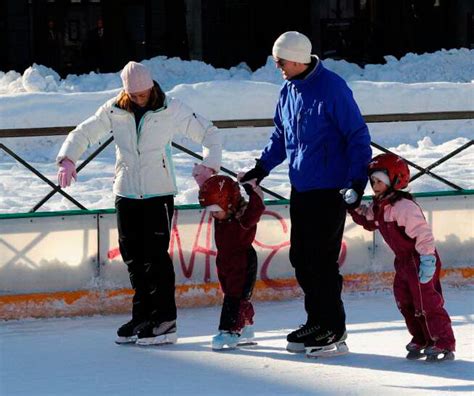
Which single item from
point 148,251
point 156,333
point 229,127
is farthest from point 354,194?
point 229,127

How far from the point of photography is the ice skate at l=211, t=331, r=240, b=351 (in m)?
6.43

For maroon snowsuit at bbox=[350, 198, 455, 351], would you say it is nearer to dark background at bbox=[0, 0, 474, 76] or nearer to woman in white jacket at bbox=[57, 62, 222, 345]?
woman in white jacket at bbox=[57, 62, 222, 345]

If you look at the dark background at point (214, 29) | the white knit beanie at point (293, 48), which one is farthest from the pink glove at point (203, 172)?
the dark background at point (214, 29)

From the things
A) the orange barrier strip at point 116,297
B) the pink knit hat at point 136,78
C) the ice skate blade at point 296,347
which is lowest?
the orange barrier strip at point 116,297

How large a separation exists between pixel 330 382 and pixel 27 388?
55.2 inches

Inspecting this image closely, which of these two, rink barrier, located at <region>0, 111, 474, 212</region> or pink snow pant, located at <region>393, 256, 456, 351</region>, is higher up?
rink barrier, located at <region>0, 111, 474, 212</region>

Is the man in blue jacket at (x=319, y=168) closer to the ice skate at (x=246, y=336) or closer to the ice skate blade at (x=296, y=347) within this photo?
the ice skate blade at (x=296, y=347)

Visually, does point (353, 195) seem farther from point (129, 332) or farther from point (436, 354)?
point (129, 332)

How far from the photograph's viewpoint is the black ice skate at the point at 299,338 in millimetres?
6270

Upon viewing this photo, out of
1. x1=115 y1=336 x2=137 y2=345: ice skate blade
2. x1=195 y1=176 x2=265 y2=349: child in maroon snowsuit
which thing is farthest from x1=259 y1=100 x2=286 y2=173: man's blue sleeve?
x1=115 y1=336 x2=137 y2=345: ice skate blade

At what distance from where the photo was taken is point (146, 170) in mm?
6379

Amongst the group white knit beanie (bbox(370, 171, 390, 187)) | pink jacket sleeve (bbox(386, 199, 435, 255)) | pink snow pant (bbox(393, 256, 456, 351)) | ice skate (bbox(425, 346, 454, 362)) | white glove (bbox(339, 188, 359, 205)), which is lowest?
ice skate (bbox(425, 346, 454, 362))

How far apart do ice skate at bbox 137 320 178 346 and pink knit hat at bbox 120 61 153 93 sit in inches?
48.7

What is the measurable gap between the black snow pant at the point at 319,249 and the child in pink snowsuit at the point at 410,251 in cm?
13
